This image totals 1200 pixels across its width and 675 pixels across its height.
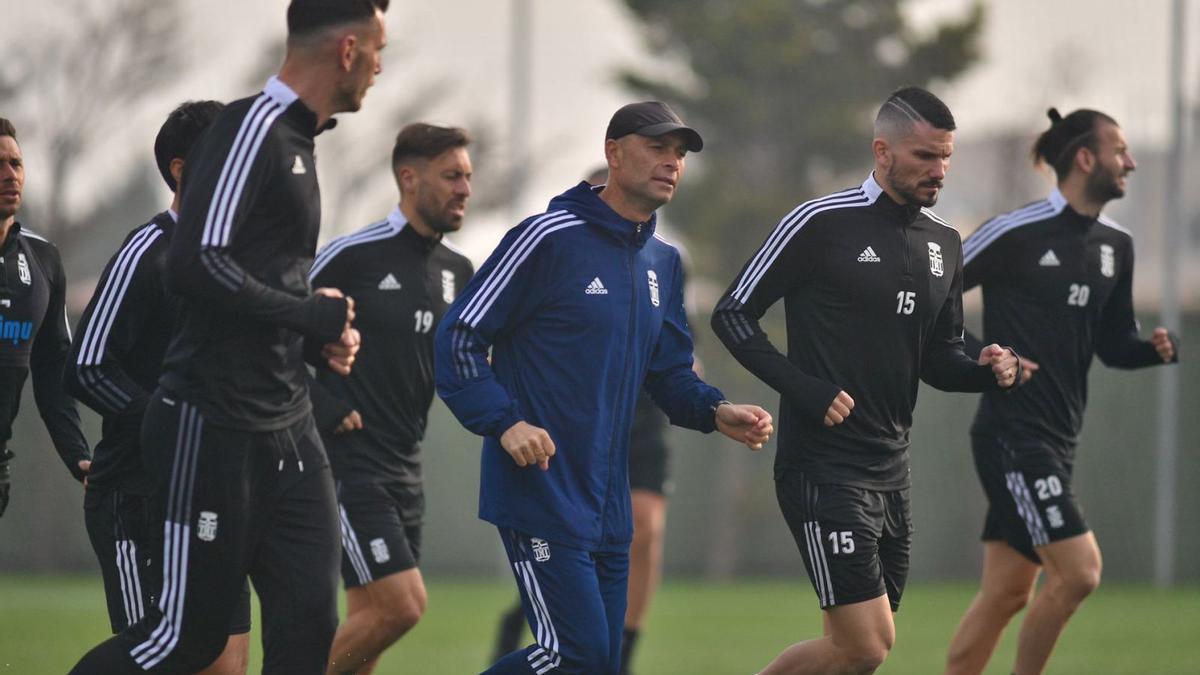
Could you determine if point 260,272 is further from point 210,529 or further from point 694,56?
point 694,56

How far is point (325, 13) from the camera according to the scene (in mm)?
5258

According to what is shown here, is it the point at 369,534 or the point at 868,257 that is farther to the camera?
the point at 369,534

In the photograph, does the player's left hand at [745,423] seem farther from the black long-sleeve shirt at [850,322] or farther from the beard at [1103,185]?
the beard at [1103,185]

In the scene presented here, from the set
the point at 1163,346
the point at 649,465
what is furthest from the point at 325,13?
the point at 649,465

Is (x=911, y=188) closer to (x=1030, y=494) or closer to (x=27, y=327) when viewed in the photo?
(x=1030, y=494)

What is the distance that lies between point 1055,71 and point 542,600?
1979 cm

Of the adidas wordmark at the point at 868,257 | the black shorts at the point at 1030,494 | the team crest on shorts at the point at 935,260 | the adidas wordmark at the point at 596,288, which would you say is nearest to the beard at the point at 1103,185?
the black shorts at the point at 1030,494

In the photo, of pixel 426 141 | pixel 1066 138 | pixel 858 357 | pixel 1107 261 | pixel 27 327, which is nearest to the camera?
pixel 858 357

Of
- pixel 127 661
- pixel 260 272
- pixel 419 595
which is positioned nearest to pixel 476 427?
pixel 260 272

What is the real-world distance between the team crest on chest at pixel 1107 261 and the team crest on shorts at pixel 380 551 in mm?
3568

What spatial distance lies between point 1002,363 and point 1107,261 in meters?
2.01

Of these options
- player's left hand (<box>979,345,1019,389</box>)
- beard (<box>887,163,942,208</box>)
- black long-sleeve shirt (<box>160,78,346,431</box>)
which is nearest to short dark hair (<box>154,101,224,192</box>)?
black long-sleeve shirt (<box>160,78,346,431</box>)

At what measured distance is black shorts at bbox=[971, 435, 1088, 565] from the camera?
26.0 ft

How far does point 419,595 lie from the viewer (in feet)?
25.6
